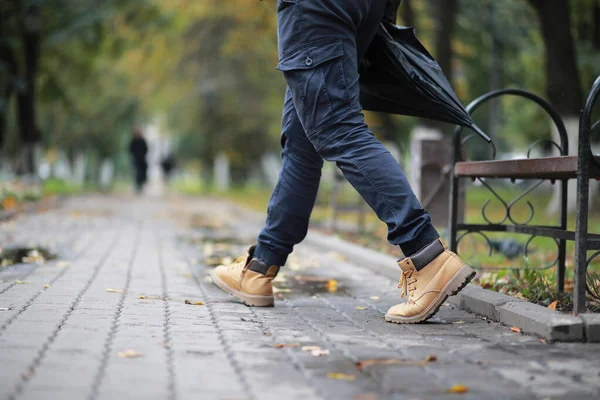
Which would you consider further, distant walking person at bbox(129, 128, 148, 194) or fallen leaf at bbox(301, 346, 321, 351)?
distant walking person at bbox(129, 128, 148, 194)

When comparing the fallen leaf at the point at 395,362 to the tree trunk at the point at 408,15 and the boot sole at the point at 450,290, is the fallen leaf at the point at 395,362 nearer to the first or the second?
the boot sole at the point at 450,290

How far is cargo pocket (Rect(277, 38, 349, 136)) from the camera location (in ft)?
14.5

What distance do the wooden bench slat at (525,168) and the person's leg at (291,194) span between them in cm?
91

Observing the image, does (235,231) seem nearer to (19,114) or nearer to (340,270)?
(340,270)

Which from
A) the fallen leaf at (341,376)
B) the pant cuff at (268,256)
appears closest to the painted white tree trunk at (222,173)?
the pant cuff at (268,256)

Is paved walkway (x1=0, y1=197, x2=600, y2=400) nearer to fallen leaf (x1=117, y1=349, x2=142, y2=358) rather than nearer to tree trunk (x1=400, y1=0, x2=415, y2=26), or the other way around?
fallen leaf (x1=117, y1=349, x2=142, y2=358)

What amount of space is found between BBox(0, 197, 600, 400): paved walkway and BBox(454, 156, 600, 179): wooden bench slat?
0.80 m

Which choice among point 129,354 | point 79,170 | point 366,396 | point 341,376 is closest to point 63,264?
point 129,354

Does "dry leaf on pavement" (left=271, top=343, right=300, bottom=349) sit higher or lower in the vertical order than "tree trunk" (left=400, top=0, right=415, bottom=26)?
lower

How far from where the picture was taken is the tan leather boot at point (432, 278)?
4.27m

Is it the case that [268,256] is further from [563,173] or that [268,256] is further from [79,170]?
[79,170]

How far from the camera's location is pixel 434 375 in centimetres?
325

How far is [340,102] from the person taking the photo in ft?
14.5

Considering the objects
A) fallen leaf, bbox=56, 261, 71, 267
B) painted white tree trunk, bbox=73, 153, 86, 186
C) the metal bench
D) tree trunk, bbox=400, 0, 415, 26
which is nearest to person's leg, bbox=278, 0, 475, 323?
the metal bench
